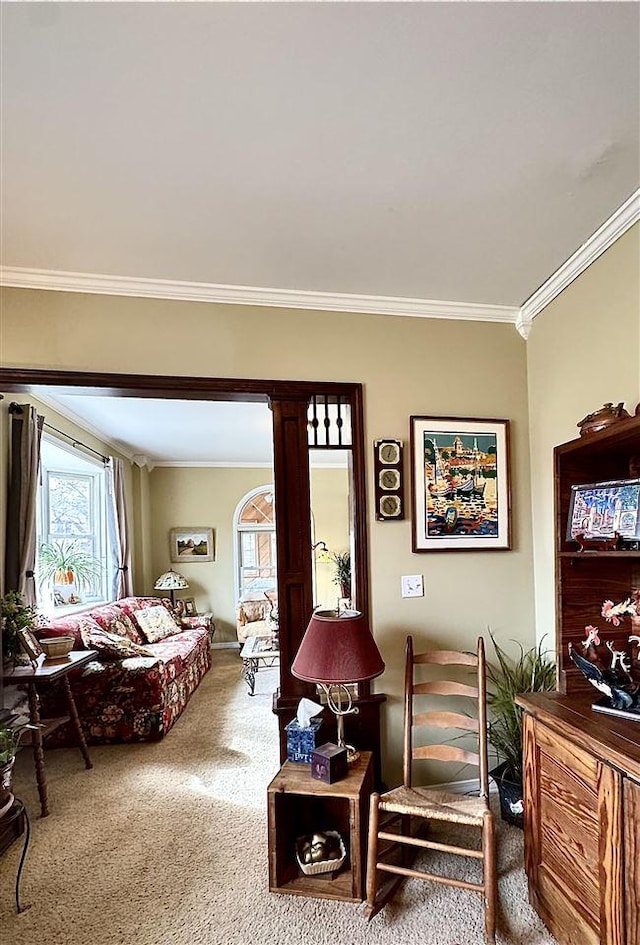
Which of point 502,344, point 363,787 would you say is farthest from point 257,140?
point 363,787

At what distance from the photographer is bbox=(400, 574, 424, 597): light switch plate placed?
271cm

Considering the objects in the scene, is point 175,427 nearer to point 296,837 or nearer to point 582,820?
point 296,837

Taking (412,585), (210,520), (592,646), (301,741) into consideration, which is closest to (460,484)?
(412,585)

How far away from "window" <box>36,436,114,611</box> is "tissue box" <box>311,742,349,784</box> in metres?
3.37

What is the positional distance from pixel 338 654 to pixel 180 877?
3.88ft

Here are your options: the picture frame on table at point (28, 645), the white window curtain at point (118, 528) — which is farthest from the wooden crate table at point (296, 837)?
the white window curtain at point (118, 528)

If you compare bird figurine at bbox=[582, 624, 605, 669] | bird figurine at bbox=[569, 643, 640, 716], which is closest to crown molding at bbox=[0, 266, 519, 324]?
bird figurine at bbox=[582, 624, 605, 669]

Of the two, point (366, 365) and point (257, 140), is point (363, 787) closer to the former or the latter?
point (366, 365)

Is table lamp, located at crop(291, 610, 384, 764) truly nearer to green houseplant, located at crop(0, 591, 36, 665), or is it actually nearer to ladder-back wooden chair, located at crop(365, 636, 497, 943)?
ladder-back wooden chair, located at crop(365, 636, 497, 943)

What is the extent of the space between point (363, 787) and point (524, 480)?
170 centimetres

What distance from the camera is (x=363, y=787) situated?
2154 mm

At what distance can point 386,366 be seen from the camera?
2.78 m

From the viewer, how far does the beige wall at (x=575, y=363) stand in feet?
6.89

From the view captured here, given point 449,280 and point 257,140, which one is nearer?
point 257,140
